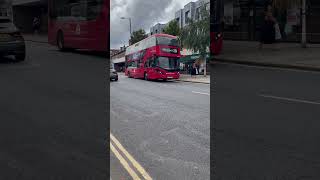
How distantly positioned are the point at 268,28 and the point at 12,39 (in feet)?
16.6

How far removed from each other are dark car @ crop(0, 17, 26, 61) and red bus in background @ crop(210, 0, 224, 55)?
8.80 ft

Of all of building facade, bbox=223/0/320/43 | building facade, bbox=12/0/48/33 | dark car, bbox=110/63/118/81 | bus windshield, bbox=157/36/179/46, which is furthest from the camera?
building facade, bbox=223/0/320/43

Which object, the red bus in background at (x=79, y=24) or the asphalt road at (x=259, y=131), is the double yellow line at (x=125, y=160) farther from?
the red bus in background at (x=79, y=24)

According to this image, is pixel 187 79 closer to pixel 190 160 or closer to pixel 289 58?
pixel 190 160

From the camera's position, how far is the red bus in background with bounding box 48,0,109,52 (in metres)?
4.73

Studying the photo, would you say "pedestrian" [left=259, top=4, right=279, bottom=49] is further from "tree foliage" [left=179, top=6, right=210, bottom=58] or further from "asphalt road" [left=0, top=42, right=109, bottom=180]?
"asphalt road" [left=0, top=42, right=109, bottom=180]

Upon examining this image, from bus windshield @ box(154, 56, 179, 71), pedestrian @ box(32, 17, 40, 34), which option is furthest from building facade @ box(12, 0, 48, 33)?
bus windshield @ box(154, 56, 179, 71)

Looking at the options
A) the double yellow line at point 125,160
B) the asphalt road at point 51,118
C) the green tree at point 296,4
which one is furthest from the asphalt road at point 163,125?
the green tree at point 296,4

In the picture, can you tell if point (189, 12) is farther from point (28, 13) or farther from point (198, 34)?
point (28, 13)

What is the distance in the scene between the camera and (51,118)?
6309 mm

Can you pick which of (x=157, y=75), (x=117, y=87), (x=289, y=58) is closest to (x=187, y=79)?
(x=157, y=75)

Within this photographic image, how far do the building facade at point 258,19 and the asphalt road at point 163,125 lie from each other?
116cm

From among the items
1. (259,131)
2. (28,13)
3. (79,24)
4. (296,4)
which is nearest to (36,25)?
(28,13)

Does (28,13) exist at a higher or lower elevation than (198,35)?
higher
